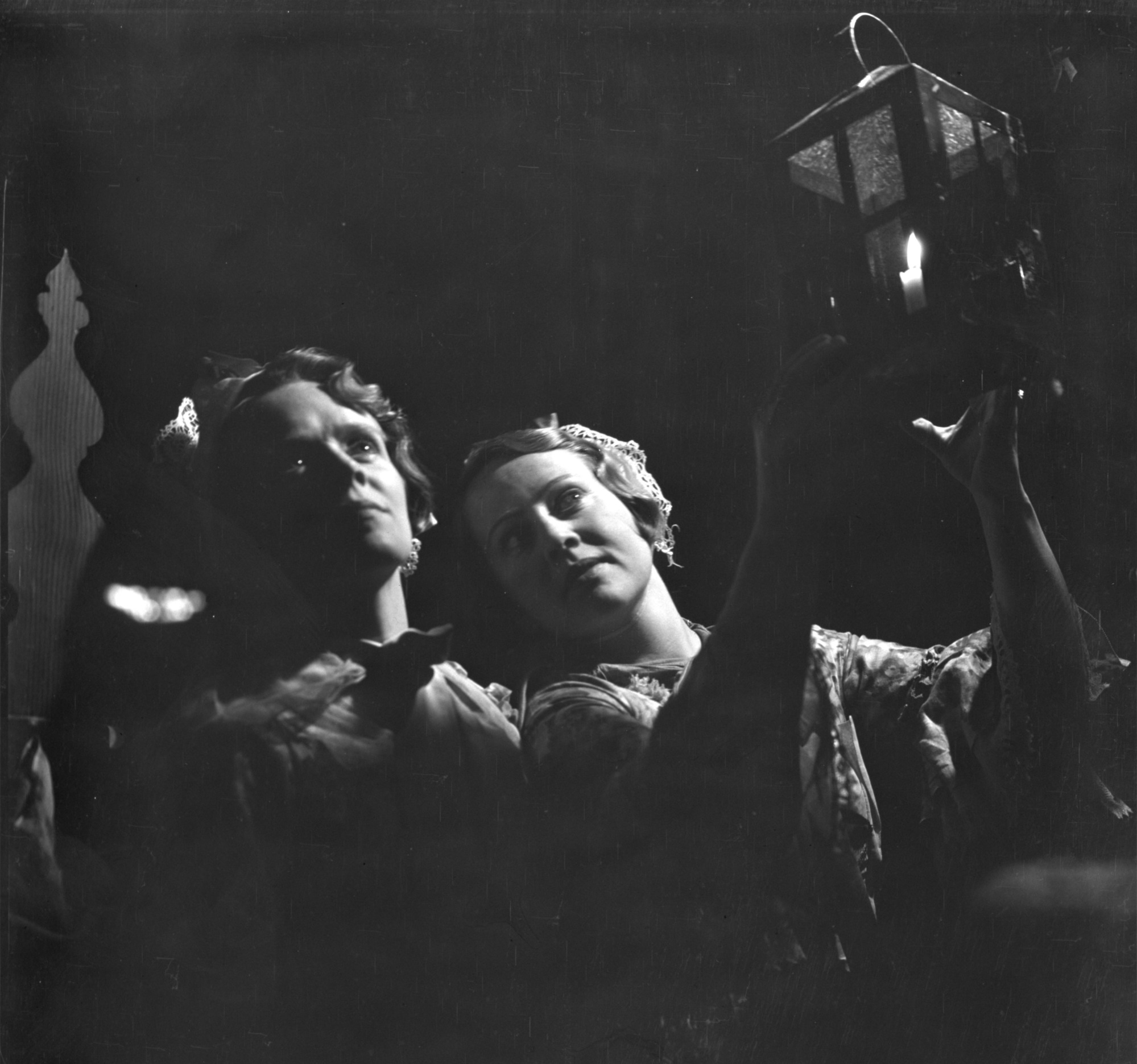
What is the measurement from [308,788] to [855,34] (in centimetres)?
239

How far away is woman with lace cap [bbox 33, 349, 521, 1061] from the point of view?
2.63 metres

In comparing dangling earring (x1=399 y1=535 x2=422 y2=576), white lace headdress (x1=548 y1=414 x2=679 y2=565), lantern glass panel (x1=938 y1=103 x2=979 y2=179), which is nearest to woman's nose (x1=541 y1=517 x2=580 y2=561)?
white lace headdress (x1=548 y1=414 x2=679 y2=565)

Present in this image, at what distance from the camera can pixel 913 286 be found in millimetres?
2754

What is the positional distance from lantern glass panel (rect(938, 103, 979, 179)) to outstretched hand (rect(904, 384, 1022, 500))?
586mm

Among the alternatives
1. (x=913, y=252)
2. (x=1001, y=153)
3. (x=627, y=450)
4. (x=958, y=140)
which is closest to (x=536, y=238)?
(x=627, y=450)

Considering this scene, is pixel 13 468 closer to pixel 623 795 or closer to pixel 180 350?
pixel 180 350

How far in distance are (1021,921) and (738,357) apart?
5.28 feet

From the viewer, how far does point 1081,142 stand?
9.32 ft

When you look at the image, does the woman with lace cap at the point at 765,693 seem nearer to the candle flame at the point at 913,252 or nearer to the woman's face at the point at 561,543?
the woman's face at the point at 561,543

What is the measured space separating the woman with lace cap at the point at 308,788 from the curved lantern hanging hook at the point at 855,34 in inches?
59.9

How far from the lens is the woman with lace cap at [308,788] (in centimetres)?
263

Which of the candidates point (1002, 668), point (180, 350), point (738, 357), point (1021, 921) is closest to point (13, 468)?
point (180, 350)

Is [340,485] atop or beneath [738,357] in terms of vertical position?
beneath

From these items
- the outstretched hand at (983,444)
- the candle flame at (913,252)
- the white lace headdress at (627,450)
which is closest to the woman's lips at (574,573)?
the white lace headdress at (627,450)
